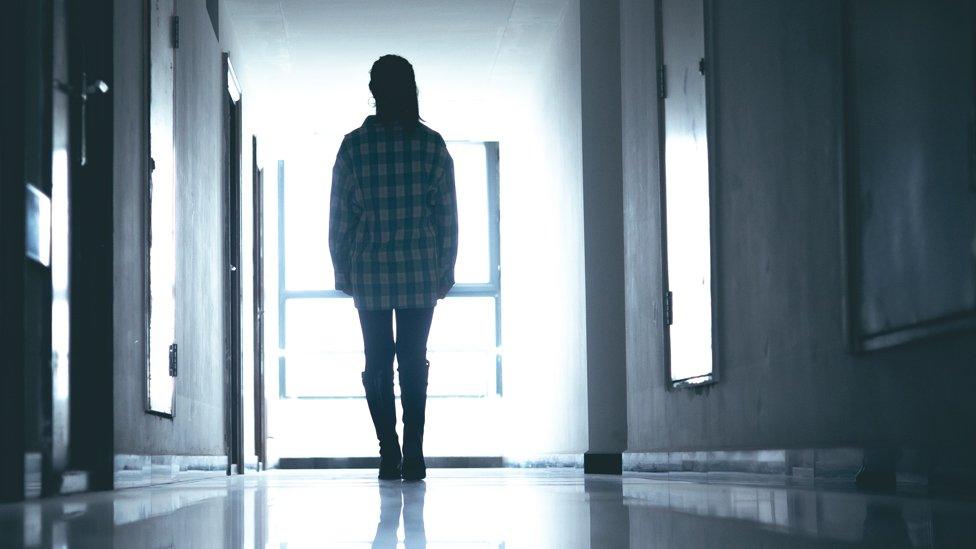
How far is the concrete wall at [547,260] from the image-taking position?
6.18m

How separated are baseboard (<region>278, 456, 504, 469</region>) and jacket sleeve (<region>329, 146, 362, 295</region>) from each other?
22.1ft

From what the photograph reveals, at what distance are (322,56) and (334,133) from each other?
8.44 feet

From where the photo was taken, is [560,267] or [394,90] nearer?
[394,90]

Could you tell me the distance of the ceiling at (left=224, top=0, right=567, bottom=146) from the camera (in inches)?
269

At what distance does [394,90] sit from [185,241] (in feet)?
4.47

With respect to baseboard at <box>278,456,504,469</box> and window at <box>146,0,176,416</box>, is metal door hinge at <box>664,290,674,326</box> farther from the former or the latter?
baseboard at <box>278,456,504,469</box>

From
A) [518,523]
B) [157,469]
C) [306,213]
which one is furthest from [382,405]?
[306,213]

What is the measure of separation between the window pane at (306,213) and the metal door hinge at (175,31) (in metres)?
6.53

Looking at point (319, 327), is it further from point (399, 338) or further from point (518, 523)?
point (518, 523)

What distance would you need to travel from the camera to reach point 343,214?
12.9ft

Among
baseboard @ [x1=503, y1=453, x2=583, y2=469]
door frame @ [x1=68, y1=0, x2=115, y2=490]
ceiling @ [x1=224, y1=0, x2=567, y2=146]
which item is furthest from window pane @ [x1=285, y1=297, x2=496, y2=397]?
door frame @ [x1=68, y1=0, x2=115, y2=490]

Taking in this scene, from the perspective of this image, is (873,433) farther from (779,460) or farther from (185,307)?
(185,307)

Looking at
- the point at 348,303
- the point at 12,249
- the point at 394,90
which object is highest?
the point at 394,90

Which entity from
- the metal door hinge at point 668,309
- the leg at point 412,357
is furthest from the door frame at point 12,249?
the metal door hinge at point 668,309
